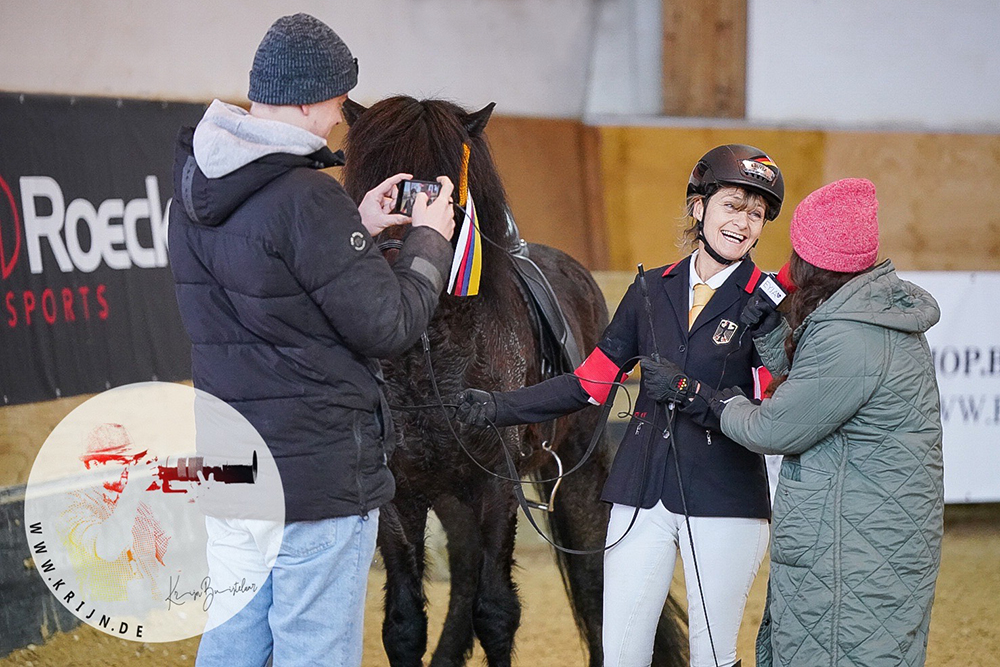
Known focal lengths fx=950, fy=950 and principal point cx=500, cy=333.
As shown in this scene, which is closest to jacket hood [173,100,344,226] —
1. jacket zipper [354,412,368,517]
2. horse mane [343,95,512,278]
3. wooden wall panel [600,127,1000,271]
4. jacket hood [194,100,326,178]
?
jacket hood [194,100,326,178]

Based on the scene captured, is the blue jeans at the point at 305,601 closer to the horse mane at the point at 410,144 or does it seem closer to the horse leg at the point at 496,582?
the horse mane at the point at 410,144

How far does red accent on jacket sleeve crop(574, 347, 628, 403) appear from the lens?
2.27 metres

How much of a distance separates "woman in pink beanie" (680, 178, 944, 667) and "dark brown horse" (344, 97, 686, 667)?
956 mm

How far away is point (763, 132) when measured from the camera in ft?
19.4

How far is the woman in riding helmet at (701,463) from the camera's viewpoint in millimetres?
2098

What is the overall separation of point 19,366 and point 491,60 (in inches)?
137

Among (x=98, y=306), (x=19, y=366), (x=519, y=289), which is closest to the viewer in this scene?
(x=519, y=289)

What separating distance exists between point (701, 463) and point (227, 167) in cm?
122

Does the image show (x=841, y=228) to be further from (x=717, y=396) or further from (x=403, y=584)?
(x=403, y=584)

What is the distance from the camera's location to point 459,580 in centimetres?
366

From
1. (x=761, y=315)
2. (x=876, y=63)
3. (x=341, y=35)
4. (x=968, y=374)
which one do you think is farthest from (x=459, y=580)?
(x=876, y=63)

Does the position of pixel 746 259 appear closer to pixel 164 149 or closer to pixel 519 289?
pixel 519 289

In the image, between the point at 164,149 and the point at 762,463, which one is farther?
the point at 164,149

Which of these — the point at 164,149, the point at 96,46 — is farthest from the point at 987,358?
the point at 96,46
